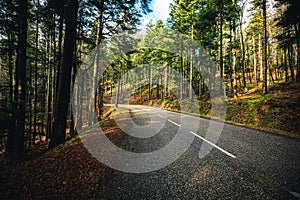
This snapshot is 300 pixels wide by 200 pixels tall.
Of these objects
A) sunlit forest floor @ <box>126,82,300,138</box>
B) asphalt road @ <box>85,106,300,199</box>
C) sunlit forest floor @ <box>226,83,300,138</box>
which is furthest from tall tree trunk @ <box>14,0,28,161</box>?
sunlit forest floor @ <box>226,83,300,138</box>

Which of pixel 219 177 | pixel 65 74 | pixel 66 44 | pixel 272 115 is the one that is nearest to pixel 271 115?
pixel 272 115

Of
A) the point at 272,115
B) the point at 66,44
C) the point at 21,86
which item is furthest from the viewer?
the point at 272,115

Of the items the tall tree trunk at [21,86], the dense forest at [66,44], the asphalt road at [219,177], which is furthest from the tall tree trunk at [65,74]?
the asphalt road at [219,177]

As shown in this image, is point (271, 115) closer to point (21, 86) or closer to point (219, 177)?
point (219, 177)

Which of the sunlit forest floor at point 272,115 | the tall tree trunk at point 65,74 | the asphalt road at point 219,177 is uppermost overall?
the tall tree trunk at point 65,74

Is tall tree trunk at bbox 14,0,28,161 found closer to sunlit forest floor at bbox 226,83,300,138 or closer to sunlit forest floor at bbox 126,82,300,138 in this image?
sunlit forest floor at bbox 126,82,300,138

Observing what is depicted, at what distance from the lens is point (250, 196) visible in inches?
120

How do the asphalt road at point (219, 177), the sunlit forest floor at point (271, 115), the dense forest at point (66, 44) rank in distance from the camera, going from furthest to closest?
the sunlit forest floor at point (271, 115) < the dense forest at point (66, 44) < the asphalt road at point (219, 177)

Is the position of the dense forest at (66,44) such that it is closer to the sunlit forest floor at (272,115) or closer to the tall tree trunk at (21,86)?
the tall tree trunk at (21,86)

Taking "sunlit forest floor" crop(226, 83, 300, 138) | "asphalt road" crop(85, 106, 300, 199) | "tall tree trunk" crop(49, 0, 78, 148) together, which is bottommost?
"asphalt road" crop(85, 106, 300, 199)

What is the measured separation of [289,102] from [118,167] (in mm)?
12176

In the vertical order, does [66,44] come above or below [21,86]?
above

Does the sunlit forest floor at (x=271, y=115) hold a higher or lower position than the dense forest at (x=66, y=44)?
lower

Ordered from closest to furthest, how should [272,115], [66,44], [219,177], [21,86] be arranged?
[219,177] < [66,44] < [21,86] < [272,115]
